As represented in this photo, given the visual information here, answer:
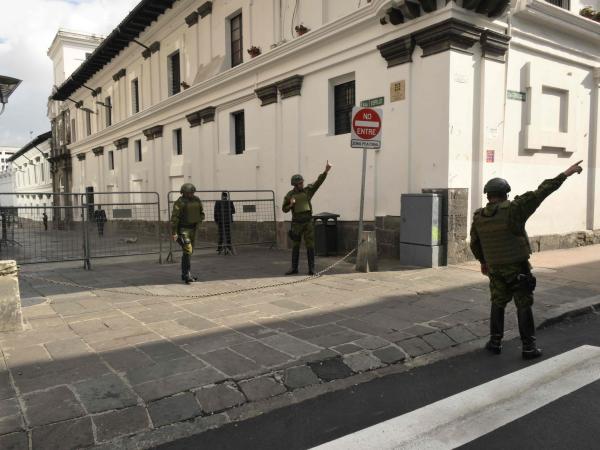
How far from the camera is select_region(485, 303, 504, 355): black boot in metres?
4.59

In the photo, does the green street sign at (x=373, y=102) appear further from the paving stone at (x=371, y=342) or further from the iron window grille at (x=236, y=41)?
the paving stone at (x=371, y=342)

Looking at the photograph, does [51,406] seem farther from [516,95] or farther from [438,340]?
[516,95]

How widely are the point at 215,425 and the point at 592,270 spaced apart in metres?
8.06

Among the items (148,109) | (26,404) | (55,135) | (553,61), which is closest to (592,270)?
(553,61)

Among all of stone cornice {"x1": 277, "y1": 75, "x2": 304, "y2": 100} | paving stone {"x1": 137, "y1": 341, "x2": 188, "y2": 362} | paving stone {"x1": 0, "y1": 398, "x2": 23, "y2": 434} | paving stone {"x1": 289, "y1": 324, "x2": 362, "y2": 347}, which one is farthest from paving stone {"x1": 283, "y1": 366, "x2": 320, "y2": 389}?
stone cornice {"x1": 277, "y1": 75, "x2": 304, "y2": 100}

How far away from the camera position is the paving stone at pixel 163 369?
12.6ft

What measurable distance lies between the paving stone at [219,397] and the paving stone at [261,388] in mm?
68

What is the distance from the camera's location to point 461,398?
3596 mm

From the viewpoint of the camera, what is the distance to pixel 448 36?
8625 millimetres

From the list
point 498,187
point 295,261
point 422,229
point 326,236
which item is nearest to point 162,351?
point 498,187

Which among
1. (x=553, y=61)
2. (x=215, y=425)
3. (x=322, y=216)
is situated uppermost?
(x=553, y=61)

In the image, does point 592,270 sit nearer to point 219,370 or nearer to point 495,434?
point 495,434

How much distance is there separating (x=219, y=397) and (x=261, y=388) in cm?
36

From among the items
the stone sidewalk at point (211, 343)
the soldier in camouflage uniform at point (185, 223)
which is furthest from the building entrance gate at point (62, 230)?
the soldier in camouflage uniform at point (185, 223)
